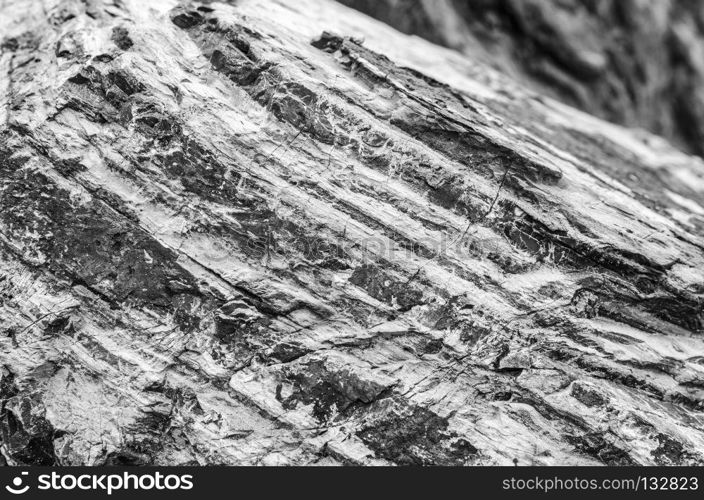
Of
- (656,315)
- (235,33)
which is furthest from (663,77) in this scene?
(235,33)

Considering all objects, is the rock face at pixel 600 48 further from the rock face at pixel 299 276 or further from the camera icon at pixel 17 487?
the camera icon at pixel 17 487

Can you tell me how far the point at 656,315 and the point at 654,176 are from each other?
532cm

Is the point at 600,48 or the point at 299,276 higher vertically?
the point at 600,48

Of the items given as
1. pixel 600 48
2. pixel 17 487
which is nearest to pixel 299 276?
pixel 17 487

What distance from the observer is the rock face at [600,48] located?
54.0ft

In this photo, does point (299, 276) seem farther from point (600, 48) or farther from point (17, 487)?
point (600, 48)

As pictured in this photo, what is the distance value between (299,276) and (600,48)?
42.4 ft

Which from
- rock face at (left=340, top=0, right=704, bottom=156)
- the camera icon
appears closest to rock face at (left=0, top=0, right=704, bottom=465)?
the camera icon

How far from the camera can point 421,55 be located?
1431cm

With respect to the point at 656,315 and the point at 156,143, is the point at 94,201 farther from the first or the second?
the point at 656,315

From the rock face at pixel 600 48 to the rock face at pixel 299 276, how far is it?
7027 millimetres

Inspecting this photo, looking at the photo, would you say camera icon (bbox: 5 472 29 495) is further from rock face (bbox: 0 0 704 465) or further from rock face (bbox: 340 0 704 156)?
rock face (bbox: 340 0 704 156)

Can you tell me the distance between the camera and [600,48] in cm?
1706

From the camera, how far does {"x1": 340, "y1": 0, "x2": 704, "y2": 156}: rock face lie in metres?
16.5
